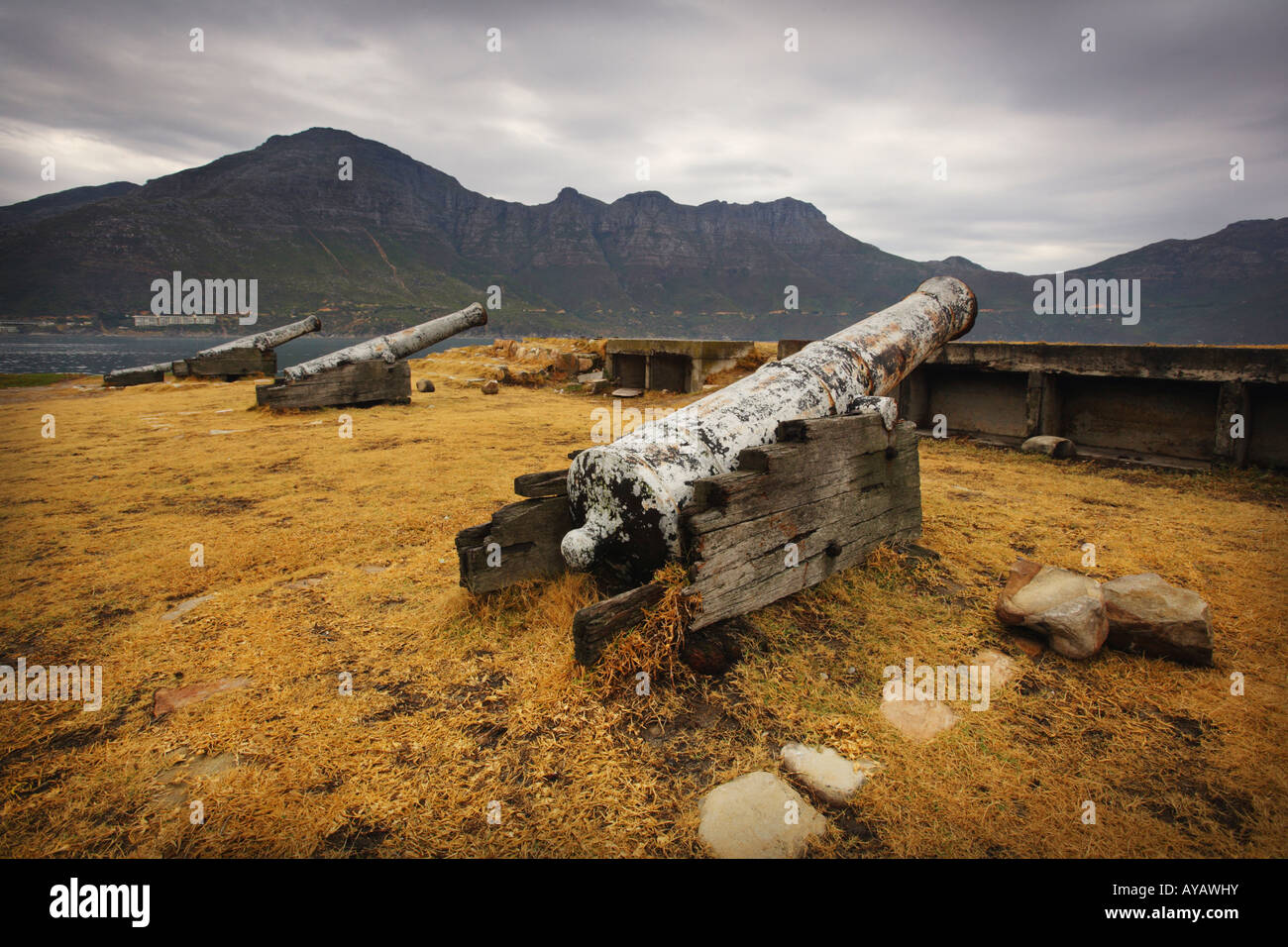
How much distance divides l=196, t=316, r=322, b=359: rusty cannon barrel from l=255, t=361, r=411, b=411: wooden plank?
286 cm

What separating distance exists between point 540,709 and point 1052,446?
27.0 feet

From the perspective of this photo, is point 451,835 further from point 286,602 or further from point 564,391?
point 564,391

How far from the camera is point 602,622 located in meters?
2.99

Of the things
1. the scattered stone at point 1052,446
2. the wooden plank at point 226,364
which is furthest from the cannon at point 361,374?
the scattered stone at point 1052,446

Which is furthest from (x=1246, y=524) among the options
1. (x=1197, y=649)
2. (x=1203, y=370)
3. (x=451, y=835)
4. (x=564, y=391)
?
(x=564, y=391)

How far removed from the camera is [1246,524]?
17.6 feet

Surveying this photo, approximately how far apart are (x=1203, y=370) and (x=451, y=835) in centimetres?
928
